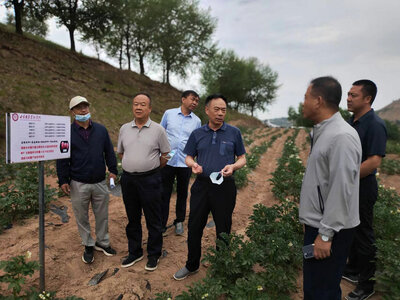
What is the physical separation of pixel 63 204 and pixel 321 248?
5305mm

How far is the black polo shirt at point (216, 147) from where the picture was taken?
304 cm

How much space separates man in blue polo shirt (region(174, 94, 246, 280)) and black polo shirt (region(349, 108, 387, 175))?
4.52ft

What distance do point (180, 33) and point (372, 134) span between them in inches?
1153

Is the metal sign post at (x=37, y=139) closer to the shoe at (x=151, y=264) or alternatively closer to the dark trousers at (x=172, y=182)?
the shoe at (x=151, y=264)

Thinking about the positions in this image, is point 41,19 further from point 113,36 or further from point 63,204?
point 63,204

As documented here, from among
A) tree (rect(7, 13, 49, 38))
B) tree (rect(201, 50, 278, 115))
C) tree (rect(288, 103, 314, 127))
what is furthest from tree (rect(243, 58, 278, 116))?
tree (rect(7, 13, 49, 38))

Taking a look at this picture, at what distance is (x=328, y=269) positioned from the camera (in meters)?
2.03

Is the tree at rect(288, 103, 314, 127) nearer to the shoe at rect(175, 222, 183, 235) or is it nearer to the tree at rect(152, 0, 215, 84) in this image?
the tree at rect(152, 0, 215, 84)

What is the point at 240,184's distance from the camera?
7477 mm

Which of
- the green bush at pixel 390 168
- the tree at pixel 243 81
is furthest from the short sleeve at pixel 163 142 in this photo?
A: the tree at pixel 243 81

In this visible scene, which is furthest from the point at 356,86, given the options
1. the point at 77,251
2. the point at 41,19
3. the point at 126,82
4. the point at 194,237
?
the point at 41,19

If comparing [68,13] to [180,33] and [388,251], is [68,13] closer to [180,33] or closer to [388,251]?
[180,33]

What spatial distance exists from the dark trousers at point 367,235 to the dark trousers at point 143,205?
2.56m

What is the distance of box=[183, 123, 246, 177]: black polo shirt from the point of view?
3045mm
